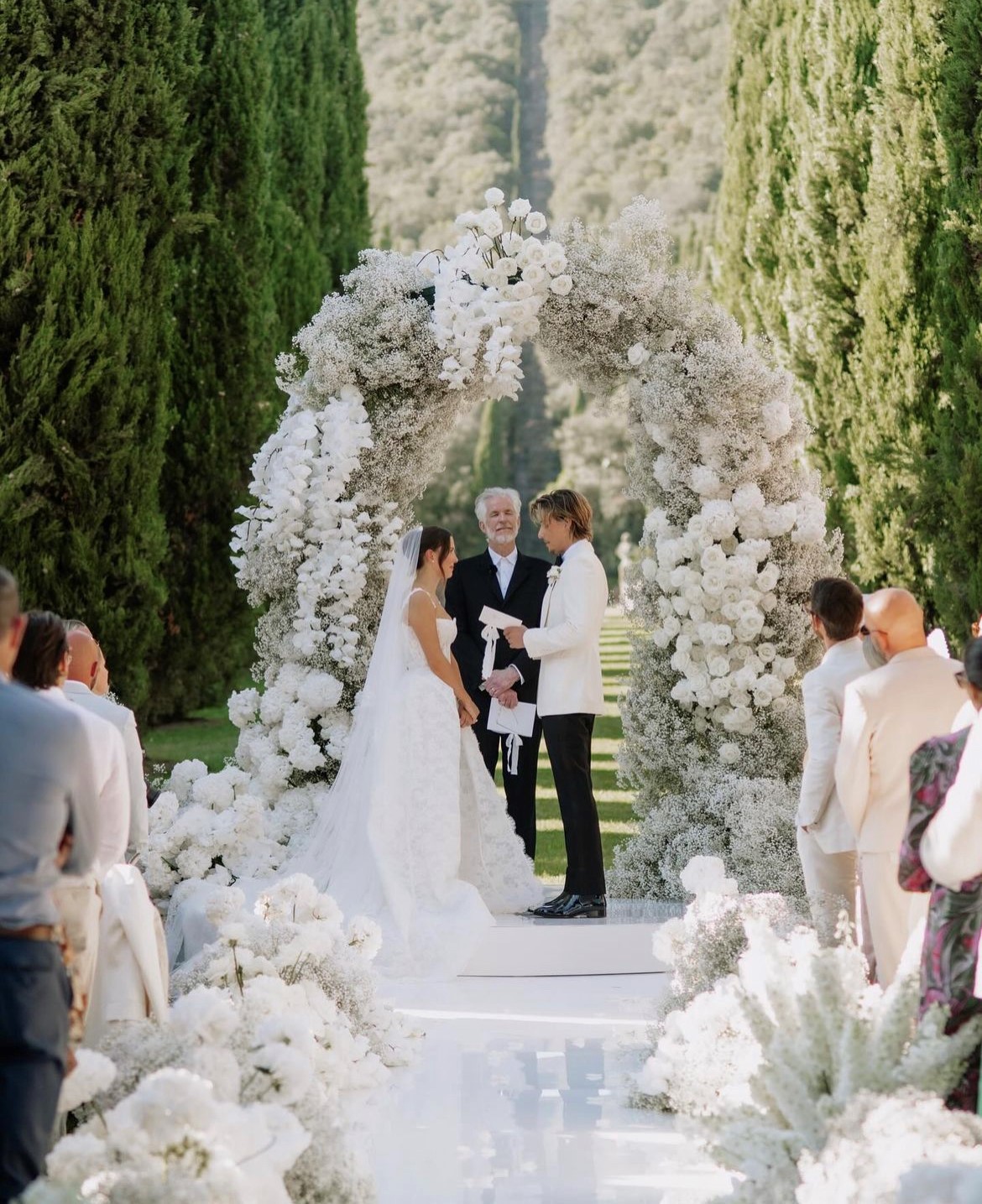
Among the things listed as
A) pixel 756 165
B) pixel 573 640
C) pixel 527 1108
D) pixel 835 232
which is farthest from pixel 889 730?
pixel 756 165

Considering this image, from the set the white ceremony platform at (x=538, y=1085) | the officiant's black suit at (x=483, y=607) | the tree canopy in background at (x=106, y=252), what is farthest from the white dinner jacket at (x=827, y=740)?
the tree canopy in background at (x=106, y=252)

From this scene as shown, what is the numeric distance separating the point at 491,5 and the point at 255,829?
40361 mm

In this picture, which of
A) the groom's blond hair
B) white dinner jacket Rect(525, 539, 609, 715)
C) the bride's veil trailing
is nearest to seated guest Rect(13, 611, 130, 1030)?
the bride's veil trailing

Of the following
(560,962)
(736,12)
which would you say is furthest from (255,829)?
(736,12)

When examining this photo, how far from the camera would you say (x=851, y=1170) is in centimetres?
300

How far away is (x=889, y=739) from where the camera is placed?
4613mm

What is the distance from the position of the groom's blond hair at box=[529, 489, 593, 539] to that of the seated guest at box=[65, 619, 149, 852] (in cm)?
236

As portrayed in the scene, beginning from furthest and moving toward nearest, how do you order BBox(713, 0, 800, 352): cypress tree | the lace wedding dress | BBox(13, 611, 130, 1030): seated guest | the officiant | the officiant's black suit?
BBox(713, 0, 800, 352): cypress tree → the officiant's black suit → the officiant → the lace wedding dress → BBox(13, 611, 130, 1030): seated guest

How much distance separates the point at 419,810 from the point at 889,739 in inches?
103

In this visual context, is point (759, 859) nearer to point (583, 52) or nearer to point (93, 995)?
point (93, 995)

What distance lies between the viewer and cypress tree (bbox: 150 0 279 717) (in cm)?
1273

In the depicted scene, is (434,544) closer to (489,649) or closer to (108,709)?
(489,649)

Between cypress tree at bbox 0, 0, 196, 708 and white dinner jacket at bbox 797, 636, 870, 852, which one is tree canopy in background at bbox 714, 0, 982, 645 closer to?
white dinner jacket at bbox 797, 636, 870, 852

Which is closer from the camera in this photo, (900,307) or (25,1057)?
(25,1057)
